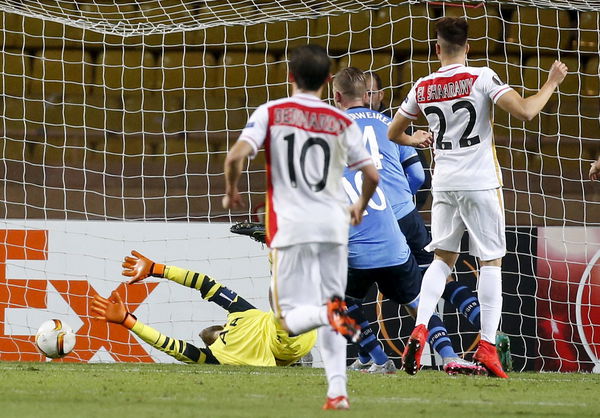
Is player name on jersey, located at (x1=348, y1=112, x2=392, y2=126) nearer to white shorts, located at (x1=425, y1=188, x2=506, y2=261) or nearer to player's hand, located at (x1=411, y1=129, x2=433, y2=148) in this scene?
player's hand, located at (x1=411, y1=129, x2=433, y2=148)

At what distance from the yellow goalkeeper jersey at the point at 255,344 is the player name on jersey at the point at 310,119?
8.24 ft

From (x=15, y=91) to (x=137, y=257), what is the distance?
13.3ft

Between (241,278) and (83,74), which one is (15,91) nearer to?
(83,74)

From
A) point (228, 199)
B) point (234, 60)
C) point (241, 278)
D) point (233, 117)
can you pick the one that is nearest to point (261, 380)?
point (228, 199)

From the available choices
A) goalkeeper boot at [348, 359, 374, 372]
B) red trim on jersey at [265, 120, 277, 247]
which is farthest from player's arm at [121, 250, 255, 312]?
red trim on jersey at [265, 120, 277, 247]

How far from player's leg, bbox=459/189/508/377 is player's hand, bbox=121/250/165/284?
2.17m

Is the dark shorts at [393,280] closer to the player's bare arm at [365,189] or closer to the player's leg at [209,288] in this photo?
the player's leg at [209,288]

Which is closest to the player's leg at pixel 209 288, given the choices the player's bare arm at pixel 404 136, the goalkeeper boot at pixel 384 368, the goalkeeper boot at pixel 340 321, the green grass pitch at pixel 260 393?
the green grass pitch at pixel 260 393

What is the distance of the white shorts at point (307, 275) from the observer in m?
4.15

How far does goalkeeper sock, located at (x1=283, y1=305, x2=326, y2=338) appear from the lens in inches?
157

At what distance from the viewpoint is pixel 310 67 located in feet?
13.8

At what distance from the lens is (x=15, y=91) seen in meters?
10.2

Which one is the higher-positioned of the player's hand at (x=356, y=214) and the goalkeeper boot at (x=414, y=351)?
the player's hand at (x=356, y=214)

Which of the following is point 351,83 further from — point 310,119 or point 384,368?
point 310,119
